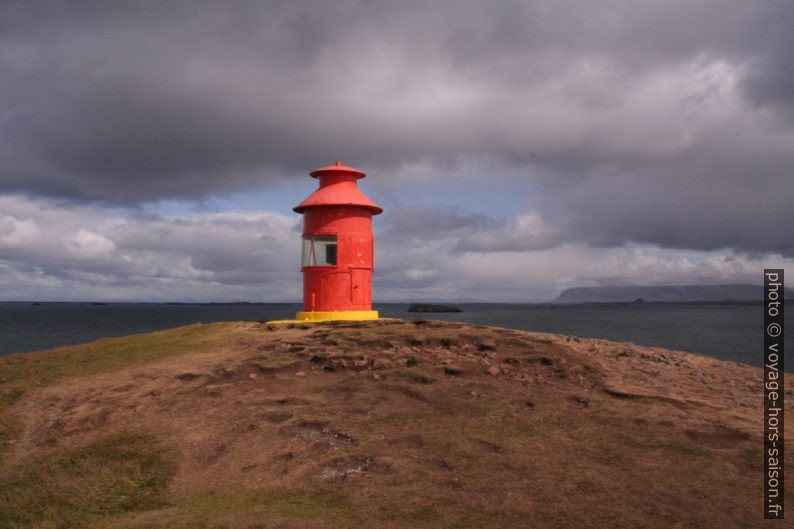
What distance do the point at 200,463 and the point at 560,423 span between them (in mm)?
5927

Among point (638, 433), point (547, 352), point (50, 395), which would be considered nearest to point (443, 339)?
point (547, 352)

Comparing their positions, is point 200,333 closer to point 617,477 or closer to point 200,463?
point 200,463

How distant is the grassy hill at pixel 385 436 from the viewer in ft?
22.8

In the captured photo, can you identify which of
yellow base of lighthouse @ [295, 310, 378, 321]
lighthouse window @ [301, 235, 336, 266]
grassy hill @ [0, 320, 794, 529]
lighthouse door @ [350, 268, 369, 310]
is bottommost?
grassy hill @ [0, 320, 794, 529]

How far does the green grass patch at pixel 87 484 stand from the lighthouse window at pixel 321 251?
10.8 metres

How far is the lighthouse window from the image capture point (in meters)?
19.8

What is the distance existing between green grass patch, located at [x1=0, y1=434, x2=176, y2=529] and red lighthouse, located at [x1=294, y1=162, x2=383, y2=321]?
407 inches

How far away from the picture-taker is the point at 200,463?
28.8ft

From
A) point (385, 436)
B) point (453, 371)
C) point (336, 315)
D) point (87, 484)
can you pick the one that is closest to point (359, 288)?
point (336, 315)

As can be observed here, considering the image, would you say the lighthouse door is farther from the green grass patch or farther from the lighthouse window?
the green grass patch

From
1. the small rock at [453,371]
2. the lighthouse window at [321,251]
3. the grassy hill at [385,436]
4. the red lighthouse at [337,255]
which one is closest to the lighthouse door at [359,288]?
the red lighthouse at [337,255]

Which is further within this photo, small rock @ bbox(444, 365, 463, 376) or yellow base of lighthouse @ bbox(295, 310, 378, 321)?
yellow base of lighthouse @ bbox(295, 310, 378, 321)

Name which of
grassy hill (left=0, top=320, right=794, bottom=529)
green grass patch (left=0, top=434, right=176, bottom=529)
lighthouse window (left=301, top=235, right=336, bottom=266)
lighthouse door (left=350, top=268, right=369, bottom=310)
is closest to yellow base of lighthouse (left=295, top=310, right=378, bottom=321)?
lighthouse door (left=350, top=268, right=369, bottom=310)

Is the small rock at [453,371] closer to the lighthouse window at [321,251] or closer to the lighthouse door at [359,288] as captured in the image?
the lighthouse door at [359,288]
